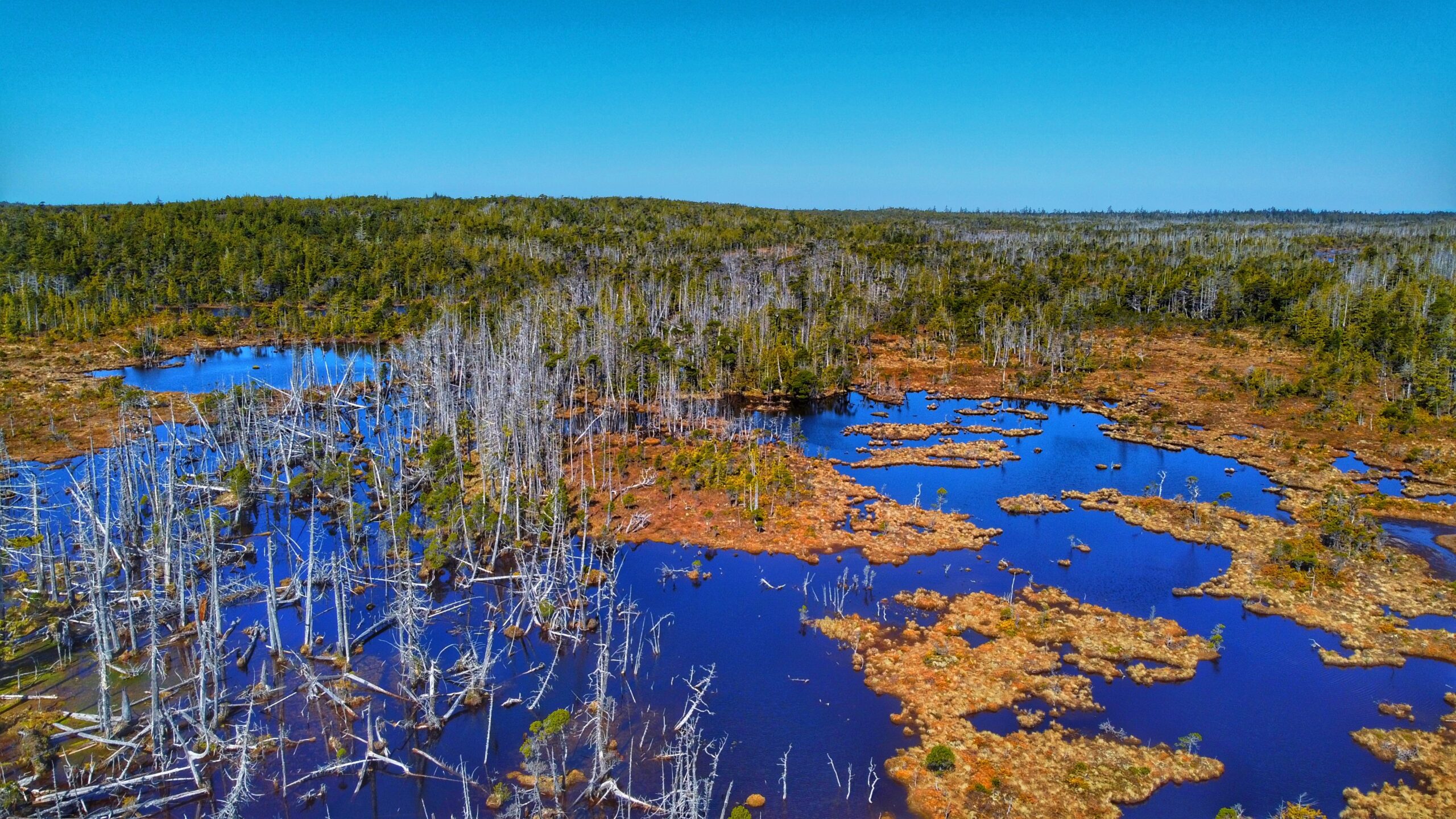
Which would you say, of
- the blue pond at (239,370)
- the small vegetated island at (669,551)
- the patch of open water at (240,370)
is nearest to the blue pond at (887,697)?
the small vegetated island at (669,551)

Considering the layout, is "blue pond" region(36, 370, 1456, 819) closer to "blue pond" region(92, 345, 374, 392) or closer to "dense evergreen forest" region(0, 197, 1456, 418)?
"dense evergreen forest" region(0, 197, 1456, 418)

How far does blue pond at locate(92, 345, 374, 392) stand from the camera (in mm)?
71938

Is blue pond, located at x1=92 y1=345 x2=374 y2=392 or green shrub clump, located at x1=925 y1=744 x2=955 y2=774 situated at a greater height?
blue pond, located at x1=92 y1=345 x2=374 y2=392

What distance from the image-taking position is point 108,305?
328ft

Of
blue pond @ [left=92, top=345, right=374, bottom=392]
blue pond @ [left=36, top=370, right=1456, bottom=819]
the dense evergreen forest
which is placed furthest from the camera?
the dense evergreen forest

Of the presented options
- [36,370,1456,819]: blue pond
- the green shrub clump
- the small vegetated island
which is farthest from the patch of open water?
the green shrub clump

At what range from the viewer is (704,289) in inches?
4092

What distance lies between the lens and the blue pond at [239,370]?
71.9 m

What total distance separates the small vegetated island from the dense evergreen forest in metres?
1.13

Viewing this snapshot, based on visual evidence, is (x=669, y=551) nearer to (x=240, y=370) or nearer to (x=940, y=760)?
A: (x=940, y=760)

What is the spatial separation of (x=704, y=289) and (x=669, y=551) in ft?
219

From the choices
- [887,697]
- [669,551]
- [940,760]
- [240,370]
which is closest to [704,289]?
[240,370]

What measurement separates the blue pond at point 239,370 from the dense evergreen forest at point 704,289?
649 centimetres

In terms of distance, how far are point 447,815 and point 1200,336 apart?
104187 mm
